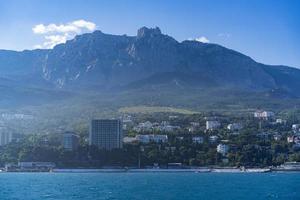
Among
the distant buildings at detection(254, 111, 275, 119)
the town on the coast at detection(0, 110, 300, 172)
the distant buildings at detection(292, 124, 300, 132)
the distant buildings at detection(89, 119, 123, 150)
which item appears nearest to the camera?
the town on the coast at detection(0, 110, 300, 172)

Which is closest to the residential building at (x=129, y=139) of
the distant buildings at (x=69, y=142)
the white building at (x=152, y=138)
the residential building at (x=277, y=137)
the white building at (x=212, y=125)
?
the white building at (x=152, y=138)

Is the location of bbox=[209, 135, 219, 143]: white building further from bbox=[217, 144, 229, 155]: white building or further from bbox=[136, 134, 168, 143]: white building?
bbox=[136, 134, 168, 143]: white building

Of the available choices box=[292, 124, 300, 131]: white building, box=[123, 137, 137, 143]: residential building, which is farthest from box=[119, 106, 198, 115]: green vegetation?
box=[123, 137, 137, 143]: residential building

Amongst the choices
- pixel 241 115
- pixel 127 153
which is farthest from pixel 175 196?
pixel 241 115

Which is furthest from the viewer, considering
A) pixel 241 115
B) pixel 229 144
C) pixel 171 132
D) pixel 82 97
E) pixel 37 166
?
pixel 82 97

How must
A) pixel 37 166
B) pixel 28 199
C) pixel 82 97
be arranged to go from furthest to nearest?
pixel 82 97 → pixel 37 166 → pixel 28 199

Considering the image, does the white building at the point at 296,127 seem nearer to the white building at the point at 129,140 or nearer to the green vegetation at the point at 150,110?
the green vegetation at the point at 150,110

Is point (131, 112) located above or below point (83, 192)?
above

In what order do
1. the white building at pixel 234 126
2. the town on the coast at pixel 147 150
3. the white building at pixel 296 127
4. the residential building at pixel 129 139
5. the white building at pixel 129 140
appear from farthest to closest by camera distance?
the white building at pixel 296 127
the white building at pixel 234 126
the residential building at pixel 129 139
the white building at pixel 129 140
the town on the coast at pixel 147 150

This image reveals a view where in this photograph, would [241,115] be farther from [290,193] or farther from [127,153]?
[290,193]
